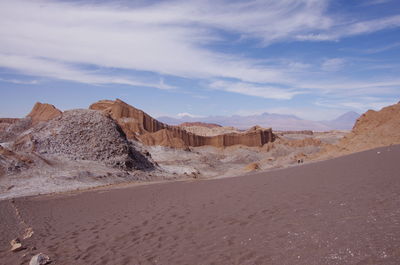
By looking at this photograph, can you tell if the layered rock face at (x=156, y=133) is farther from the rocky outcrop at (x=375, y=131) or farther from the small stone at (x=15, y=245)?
the small stone at (x=15, y=245)

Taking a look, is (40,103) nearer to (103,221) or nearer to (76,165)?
(76,165)

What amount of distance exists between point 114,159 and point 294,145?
1530 inches

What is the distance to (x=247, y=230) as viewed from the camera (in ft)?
19.1

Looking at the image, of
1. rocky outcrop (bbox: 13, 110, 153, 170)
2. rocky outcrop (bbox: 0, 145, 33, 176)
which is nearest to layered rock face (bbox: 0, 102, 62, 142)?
rocky outcrop (bbox: 13, 110, 153, 170)

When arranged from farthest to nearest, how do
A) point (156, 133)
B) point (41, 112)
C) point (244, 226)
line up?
point (156, 133) < point (41, 112) < point (244, 226)

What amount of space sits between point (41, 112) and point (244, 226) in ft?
114

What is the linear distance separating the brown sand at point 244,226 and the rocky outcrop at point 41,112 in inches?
986

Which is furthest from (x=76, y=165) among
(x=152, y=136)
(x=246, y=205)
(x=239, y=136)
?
(x=239, y=136)

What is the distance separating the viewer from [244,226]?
20.2 feet

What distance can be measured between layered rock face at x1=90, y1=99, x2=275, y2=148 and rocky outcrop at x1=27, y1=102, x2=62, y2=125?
9.93 m

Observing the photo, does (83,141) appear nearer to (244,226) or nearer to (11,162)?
(11,162)

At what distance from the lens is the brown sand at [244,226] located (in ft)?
14.5

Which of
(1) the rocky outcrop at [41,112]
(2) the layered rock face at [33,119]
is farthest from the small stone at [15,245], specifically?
(1) the rocky outcrop at [41,112]

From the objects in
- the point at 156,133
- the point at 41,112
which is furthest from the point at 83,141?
the point at 156,133
